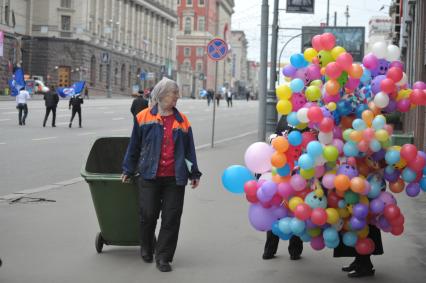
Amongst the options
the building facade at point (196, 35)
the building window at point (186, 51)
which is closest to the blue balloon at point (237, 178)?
the building facade at point (196, 35)

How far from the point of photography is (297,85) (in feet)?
21.1

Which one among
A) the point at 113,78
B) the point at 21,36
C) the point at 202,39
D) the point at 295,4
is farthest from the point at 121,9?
the point at 295,4

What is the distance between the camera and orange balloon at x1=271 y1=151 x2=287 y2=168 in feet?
20.5

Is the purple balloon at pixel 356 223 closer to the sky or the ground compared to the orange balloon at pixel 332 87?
closer to the ground

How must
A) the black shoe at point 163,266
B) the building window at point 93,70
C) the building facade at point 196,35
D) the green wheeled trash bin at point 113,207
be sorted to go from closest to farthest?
the black shoe at point 163,266 < the green wheeled trash bin at point 113,207 < the building window at point 93,70 < the building facade at point 196,35

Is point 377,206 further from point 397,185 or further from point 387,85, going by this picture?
point 387,85

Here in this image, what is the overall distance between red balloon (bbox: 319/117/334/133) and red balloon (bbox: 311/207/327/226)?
61cm

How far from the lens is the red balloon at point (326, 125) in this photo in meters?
6.14

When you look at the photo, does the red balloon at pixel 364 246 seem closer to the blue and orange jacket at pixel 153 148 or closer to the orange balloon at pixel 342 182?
the orange balloon at pixel 342 182

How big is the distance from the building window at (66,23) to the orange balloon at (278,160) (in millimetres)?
84471

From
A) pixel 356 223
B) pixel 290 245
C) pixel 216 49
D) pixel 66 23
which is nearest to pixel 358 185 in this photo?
pixel 356 223

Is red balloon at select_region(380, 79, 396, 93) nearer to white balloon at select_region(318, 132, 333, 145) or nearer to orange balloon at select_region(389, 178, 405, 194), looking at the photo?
white balloon at select_region(318, 132, 333, 145)

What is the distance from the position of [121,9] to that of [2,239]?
101 m

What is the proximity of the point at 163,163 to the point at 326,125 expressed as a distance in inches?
60.1
